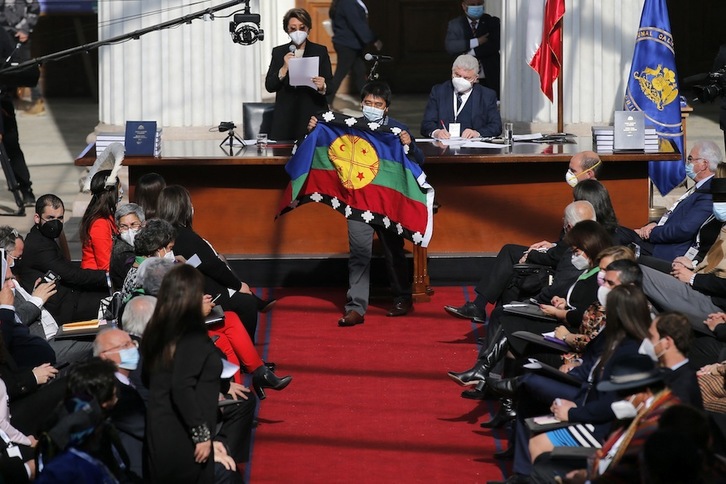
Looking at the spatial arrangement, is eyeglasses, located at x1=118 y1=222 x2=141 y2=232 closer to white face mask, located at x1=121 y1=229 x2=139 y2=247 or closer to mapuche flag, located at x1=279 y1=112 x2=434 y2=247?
white face mask, located at x1=121 y1=229 x2=139 y2=247

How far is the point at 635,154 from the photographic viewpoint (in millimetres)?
9125

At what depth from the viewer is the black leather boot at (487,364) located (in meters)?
6.82

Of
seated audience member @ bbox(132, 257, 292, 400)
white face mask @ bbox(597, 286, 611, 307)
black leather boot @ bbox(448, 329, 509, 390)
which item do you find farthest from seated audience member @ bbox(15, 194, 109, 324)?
white face mask @ bbox(597, 286, 611, 307)

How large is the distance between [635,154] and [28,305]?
14.3ft

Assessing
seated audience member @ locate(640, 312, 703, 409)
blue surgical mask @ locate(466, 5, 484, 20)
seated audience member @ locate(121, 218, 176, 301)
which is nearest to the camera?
seated audience member @ locate(640, 312, 703, 409)

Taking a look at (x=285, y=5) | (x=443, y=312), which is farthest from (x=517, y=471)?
(x=285, y=5)

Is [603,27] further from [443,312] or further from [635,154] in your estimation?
[443,312]

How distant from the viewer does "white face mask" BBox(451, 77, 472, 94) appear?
32.2ft

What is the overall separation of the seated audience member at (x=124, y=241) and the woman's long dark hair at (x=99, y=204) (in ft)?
1.24

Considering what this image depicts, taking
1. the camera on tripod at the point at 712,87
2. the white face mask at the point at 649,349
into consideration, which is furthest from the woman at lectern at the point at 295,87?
the white face mask at the point at 649,349

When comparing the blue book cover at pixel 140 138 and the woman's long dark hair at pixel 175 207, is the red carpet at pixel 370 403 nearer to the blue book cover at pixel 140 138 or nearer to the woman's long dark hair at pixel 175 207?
the woman's long dark hair at pixel 175 207

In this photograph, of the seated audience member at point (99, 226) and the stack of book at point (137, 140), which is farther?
the stack of book at point (137, 140)

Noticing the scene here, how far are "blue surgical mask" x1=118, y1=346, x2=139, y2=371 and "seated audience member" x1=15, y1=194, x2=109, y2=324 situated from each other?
2.21m

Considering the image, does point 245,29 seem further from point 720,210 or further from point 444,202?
point 720,210
